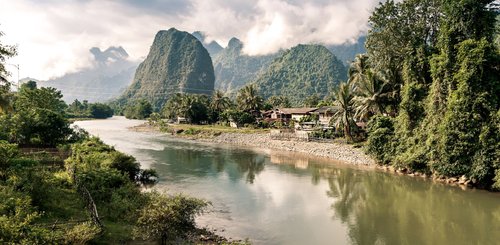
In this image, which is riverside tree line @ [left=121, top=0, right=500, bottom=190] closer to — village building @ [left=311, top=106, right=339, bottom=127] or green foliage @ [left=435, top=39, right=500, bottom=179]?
green foliage @ [left=435, top=39, right=500, bottom=179]

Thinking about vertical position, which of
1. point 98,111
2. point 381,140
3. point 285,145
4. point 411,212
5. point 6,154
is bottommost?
point 411,212

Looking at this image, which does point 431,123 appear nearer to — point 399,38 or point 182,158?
point 399,38

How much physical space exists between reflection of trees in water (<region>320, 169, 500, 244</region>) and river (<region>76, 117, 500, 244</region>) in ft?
0.17

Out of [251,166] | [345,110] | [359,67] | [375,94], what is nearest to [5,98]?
[251,166]

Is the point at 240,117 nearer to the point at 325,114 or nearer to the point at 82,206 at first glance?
the point at 325,114

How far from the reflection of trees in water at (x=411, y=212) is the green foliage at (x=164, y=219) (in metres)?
9.16

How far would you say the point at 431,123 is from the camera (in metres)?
31.7

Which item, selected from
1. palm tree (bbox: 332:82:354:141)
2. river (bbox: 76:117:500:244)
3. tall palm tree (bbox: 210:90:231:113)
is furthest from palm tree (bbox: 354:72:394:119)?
tall palm tree (bbox: 210:90:231:113)

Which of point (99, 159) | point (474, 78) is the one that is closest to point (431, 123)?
point (474, 78)

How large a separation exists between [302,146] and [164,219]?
4000cm

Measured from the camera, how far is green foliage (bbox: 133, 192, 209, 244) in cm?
1478

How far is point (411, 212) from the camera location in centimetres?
2336

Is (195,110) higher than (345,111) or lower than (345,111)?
higher

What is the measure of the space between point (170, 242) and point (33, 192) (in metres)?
7.34
